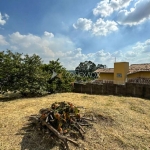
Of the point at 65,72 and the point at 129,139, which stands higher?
the point at 65,72

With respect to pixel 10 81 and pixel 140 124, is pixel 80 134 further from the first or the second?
pixel 10 81

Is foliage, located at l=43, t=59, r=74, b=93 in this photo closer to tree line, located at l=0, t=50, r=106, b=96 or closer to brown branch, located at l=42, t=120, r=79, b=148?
tree line, located at l=0, t=50, r=106, b=96

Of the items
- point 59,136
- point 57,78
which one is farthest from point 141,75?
point 59,136

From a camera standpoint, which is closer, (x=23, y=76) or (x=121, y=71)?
(x=23, y=76)

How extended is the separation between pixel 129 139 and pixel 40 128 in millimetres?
2230

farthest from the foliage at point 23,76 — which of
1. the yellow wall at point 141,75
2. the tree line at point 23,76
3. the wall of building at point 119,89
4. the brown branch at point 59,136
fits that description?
the yellow wall at point 141,75

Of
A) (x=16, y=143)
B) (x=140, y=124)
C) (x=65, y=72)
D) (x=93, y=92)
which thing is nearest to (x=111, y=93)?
(x=93, y=92)

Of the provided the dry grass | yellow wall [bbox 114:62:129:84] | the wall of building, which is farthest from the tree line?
yellow wall [bbox 114:62:129:84]

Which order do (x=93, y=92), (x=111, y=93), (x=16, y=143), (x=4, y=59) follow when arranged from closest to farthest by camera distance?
(x=16, y=143) < (x=4, y=59) < (x=111, y=93) < (x=93, y=92)

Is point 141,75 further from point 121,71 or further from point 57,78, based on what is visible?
point 57,78

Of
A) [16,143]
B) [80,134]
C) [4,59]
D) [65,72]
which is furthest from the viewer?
[65,72]

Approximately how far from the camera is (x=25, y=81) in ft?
28.6

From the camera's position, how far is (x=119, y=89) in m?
9.48

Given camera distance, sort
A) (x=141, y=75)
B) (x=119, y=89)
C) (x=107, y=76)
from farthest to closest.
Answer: (x=107, y=76), (x=141, y=75), (x=119, y=89)
